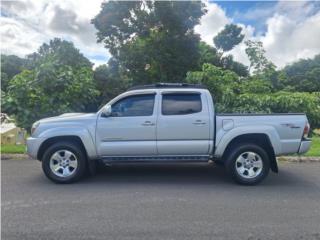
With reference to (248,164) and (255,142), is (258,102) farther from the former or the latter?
(248,164)

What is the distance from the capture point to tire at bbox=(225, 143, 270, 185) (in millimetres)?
5766

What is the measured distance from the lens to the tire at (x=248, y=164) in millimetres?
5766

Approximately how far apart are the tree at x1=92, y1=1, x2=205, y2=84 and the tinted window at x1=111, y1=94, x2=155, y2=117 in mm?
23537

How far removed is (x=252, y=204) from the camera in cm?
481

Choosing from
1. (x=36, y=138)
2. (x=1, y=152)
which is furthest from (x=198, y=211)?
(x=1, y=152)

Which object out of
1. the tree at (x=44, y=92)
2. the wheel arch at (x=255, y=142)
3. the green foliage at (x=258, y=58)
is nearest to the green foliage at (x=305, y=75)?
the green foliage at (x=258, y=58)

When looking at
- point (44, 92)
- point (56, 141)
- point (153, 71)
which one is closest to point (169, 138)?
point (56, 141)

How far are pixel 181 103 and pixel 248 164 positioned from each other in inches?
66.2

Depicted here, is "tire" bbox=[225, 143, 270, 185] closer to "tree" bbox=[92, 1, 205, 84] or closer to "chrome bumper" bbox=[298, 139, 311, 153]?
"chrome bumper" bbox=[298, 139, 311, 153]

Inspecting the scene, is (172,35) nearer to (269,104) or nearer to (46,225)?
(269,104)

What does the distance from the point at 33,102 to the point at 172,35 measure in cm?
2351

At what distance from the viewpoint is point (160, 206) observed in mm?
4703

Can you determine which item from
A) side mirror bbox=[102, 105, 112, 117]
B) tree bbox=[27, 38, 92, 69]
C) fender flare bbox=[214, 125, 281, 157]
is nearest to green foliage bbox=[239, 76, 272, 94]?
tree bbox=[27, 38, 92, 69]

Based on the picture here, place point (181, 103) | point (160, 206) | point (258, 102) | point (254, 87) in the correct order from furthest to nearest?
point (254, 87) → point (258, 102) → point (181, 103) → point (160, 206)
